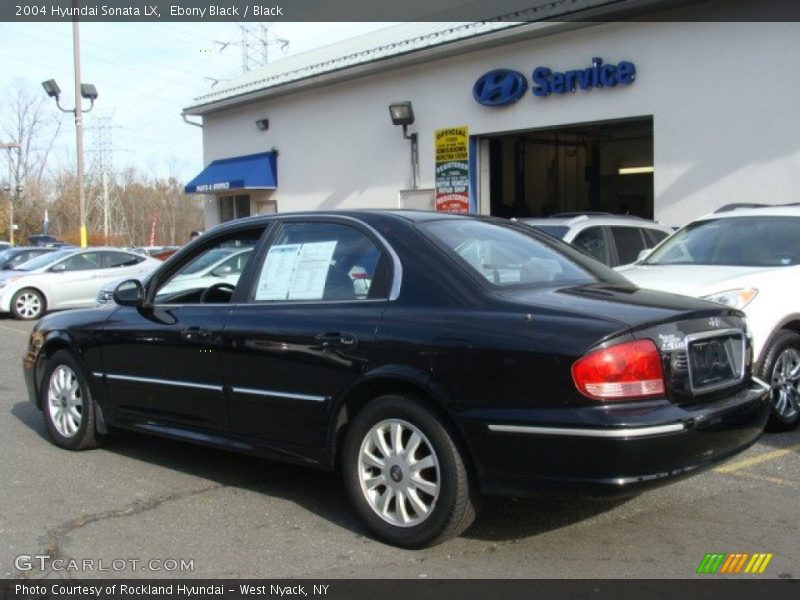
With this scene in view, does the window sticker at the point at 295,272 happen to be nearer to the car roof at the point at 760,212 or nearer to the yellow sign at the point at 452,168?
the car roof at the point at 760,212

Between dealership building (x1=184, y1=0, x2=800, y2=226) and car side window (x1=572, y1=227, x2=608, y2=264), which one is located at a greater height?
dealership building (x1=184, y1=0, x2=800, y2=226)

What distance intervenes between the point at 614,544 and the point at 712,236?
13.9 feet

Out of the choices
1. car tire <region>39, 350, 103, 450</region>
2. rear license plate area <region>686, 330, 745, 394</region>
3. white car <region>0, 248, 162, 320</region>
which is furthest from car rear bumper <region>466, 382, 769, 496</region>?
white car <region>0, 248, 162, 320</region>

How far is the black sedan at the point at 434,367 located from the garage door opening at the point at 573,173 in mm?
14546

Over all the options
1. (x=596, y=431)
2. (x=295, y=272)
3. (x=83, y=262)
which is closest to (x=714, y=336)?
(x=596, y=431)

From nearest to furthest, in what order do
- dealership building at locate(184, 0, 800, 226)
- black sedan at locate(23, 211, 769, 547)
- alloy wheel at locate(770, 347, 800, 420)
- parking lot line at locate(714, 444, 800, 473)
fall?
black sedan at locate(23, 211, 769, 547), parking lot line at locate(714, 444, 800, 473), alloy wheel at locate(770, 347, 800, 420), dealership building at locate(184, 0, 800, 226)

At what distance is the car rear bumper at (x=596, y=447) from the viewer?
3.69 m

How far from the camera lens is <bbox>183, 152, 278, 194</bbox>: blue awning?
77.8 ft

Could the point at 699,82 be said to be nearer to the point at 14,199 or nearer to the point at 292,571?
the point at 292,571

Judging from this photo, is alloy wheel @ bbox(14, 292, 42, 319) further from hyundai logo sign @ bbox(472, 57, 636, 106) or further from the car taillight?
the car taillight

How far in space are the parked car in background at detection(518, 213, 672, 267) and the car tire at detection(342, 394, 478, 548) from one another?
5453mm
